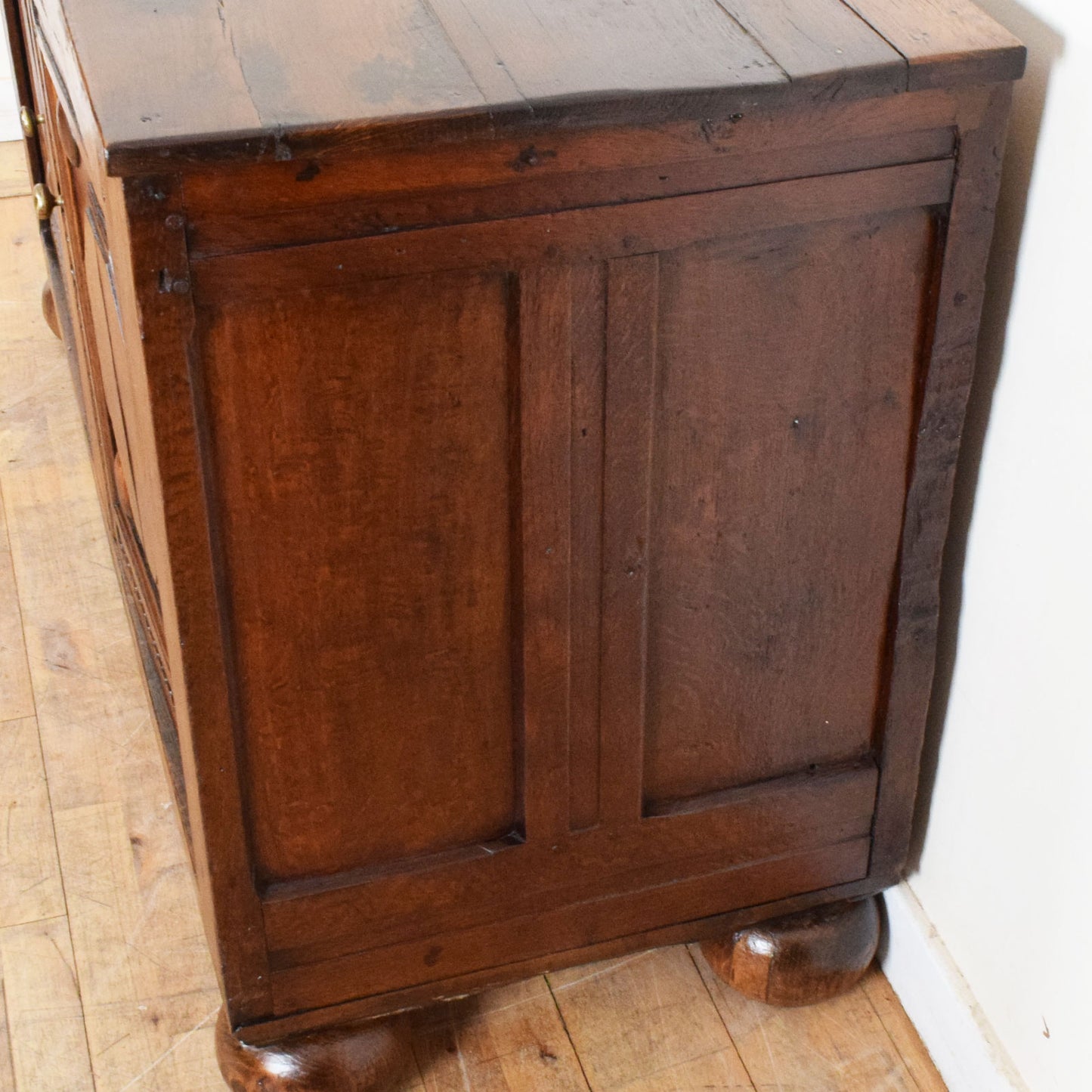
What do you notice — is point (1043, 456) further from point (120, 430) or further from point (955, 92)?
point (120, 430)

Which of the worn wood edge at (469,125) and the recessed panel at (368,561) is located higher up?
the worn wood edge at (469,125)

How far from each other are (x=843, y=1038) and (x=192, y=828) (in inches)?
27.0

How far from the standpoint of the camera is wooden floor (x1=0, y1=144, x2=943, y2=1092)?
1.48m

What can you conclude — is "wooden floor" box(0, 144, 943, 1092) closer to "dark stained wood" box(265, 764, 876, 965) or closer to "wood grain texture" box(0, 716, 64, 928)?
"wood grain texture" box(0, 716, 64, 928)

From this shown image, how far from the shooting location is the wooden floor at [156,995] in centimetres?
148

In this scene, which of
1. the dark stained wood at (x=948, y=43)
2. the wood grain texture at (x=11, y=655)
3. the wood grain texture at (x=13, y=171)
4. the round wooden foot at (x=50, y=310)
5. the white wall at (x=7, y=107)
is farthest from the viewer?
the white wall at (x=7, y=107)

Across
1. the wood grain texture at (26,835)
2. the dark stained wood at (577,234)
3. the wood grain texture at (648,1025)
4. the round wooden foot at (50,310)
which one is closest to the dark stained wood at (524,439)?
the dark stained wood at (577,234)

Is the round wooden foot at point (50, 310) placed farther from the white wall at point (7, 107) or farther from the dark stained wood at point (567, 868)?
the dark stained wood at point (567, 868)

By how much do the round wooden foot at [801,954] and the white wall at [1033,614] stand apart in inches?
4.6

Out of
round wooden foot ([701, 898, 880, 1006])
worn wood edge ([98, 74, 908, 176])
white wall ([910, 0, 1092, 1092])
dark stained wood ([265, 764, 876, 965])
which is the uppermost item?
worn wood edge ([98, 74, 908, 176])

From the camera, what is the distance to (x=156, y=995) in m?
1.56

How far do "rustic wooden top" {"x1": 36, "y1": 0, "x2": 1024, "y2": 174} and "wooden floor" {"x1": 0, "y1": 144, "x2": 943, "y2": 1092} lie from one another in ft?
3.08

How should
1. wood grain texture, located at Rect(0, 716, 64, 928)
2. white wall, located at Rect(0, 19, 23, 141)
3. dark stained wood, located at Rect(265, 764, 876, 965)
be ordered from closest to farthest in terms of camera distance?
dark stained wood, located at Rect(265, 764, 876, 965) → wood grain texture, located at Rect(0, 716, 64, 928) → white wall, located at Rect(0, 19, 23, 141)

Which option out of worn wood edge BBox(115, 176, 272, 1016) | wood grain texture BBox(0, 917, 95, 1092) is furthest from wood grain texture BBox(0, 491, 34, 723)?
worn wood edge BBox(115, 176, 272, 1016)
